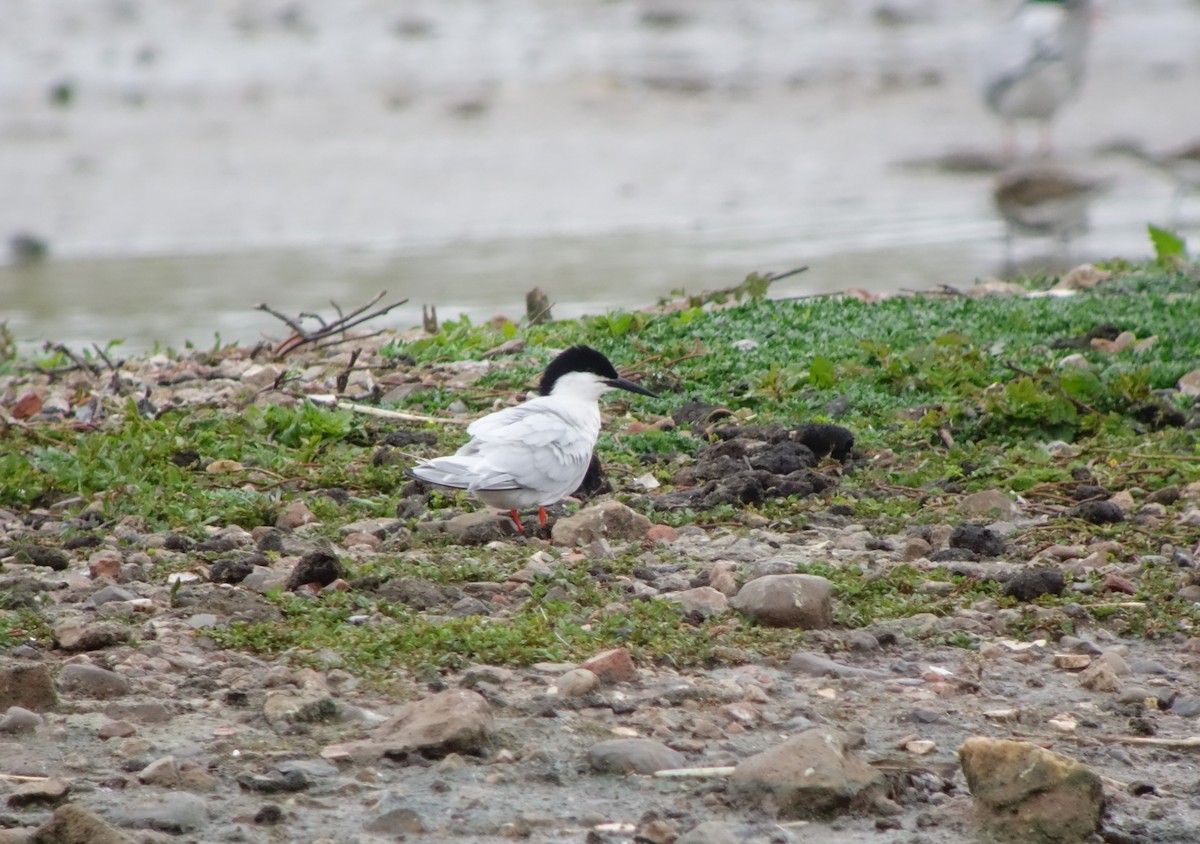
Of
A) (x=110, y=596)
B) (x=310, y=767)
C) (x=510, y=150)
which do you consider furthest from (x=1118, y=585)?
(x=510, y=150)

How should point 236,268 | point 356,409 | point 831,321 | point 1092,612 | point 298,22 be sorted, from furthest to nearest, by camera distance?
point 298,22 < point 236,268 < point 831,321 < point 356,409 < point 1092,612

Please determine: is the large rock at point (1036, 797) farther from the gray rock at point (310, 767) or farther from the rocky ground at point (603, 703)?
the gray rock at point (310, 767)

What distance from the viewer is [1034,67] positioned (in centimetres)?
1562

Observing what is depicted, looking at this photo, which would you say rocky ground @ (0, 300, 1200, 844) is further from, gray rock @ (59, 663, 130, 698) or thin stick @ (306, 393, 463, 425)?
thin stick @ (306, 393, 463, 425)

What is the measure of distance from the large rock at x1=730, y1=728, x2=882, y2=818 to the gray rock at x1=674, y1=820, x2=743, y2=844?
0.20 metres

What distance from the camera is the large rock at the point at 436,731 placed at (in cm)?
351

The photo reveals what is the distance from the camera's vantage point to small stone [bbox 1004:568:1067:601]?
4.47m

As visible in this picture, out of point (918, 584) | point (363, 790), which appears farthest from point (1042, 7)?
point (363, 790)

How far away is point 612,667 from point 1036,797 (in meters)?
1.07

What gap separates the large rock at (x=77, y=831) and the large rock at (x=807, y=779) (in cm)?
119

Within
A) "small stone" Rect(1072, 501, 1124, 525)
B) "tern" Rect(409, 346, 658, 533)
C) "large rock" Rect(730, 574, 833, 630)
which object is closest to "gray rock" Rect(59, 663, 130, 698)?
"tern" Rect(409, 346, 658, 533)

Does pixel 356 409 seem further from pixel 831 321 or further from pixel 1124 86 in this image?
pixel 1124 86

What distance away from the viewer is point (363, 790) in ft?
11.2

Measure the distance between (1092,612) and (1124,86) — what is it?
1603cm
